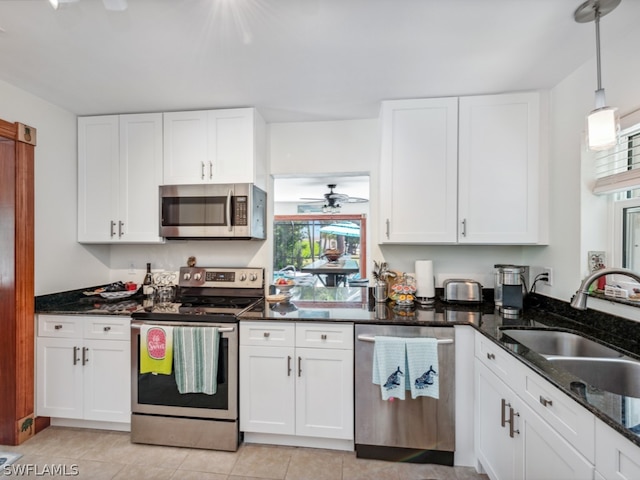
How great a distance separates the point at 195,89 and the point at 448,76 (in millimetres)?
1638

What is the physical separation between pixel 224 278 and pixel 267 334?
83cm

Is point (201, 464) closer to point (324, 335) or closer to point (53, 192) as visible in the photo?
point (324, 335)

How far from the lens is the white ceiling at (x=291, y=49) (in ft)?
4.58

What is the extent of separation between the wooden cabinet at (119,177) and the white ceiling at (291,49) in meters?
0.24

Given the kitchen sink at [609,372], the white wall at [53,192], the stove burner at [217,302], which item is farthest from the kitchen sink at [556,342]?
the white wall at [53,192]

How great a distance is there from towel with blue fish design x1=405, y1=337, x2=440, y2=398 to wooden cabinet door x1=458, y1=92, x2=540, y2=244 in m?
0.82

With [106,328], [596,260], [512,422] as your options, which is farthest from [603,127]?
[106,328]

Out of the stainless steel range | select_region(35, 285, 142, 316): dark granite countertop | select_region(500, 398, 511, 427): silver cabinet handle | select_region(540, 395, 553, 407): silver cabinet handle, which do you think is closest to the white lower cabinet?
select_region(540, 395, 553, 407): silver cabinet handle

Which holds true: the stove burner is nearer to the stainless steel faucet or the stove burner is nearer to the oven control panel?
the oven control panel

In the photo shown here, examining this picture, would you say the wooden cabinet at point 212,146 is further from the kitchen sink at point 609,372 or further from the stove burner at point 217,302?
the kitchen sink at point 609,372

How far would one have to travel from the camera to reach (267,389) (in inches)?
79.0

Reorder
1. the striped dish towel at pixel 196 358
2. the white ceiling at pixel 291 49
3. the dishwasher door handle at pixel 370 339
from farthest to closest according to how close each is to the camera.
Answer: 1. the striped dish towel at pixel 196 358
2. the dishwasher door handle at pixel 370 339
3. the white ceiling at pixel 291 49

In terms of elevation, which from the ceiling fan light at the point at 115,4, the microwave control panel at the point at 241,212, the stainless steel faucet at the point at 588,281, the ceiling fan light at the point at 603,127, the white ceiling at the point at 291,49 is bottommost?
the stainless steel faucet at the point at 588,281

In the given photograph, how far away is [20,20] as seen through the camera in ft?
4.79
